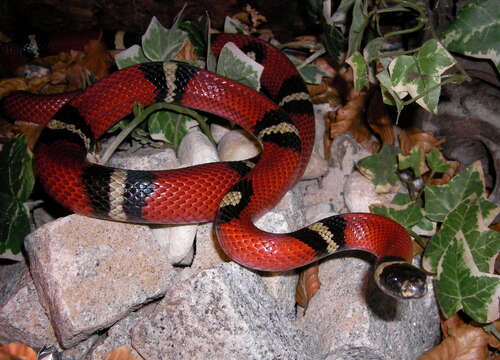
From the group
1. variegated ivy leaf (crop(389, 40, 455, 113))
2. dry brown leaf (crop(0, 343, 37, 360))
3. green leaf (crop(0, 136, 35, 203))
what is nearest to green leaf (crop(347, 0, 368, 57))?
variegated ivy leaf (crop(389, 40, 455, 113))

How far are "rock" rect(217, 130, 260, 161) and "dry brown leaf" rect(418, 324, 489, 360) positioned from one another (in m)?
2.00

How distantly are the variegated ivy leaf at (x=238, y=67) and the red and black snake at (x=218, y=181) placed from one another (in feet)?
0.54

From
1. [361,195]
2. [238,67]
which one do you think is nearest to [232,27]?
[238,67]

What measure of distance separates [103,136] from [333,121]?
221 centimetres

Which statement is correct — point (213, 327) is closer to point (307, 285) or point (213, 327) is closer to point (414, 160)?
point (307, 285)

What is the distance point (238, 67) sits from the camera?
3.98 metres

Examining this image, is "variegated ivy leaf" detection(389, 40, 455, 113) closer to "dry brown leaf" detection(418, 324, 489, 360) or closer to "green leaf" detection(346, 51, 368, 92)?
"green leaf" detection(346, 51, 368, 92)

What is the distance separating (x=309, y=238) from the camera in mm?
3094

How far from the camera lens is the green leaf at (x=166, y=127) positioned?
3.87m

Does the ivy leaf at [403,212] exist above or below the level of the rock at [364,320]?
above

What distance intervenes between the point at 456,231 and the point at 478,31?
54.1 inches

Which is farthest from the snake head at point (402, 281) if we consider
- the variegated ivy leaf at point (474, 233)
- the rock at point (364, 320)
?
the variegated ivy leaf at point (474, 233)

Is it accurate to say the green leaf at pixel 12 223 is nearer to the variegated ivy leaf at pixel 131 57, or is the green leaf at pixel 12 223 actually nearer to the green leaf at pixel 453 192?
the variegated ivy leaf at pixel 131 57

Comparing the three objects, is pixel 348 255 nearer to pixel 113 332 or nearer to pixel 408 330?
pixel 408 330
